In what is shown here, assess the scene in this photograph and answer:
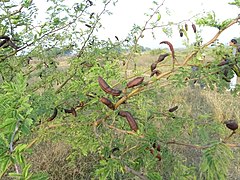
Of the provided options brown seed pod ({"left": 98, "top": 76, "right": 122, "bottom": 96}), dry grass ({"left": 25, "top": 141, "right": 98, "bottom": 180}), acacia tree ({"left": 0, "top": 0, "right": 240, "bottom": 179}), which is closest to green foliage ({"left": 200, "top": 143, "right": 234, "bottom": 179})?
acacia tree ({"left": 0, "top": 0, "right": 240, "bottom": 179})

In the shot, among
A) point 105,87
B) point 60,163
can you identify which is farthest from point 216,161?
point 60,163

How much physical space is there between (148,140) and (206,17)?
1.36 feet

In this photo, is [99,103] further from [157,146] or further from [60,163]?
[60,163]

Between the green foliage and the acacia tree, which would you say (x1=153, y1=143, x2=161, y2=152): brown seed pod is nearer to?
the acacia tree

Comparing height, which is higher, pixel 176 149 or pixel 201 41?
pixel 201 41

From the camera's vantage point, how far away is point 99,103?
37.0 inches

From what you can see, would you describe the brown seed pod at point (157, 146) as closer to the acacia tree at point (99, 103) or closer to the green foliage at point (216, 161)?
the acacia tree at point (99, 103)

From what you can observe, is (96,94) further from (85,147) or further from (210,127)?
(210,127)

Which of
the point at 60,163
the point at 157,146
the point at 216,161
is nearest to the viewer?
the point at 216,161

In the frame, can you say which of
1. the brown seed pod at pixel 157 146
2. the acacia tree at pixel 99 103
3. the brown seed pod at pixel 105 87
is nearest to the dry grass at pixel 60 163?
the acacia tree at pixel 99 103

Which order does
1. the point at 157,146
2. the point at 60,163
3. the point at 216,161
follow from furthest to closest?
the point at 60,163 < the point at 157,146 < the point at 216,161

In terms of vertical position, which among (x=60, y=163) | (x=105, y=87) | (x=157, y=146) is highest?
(x=105, y=87)

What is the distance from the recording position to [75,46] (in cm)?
167

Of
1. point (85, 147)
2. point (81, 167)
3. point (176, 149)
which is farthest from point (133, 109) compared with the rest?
point (176, 149)
